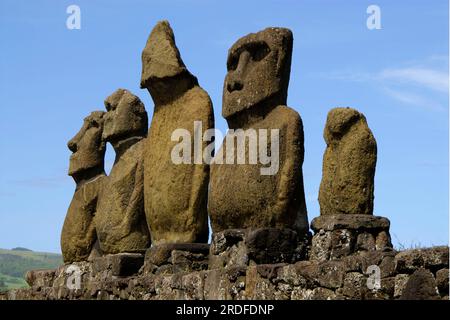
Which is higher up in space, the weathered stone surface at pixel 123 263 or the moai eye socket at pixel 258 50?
the moai eye socket at pixel 258 50

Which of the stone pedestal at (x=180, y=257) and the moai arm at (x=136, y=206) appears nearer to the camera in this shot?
the stone pedestal at (x=180, y=257)

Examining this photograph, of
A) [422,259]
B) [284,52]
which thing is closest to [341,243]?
[422,259]

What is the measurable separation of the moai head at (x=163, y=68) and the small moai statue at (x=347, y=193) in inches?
132

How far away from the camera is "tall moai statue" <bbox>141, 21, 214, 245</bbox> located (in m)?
14.0

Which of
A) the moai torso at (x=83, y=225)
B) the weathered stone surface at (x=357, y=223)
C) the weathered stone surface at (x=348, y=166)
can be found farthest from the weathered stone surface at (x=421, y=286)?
the moai torso at (x=83, y=225)

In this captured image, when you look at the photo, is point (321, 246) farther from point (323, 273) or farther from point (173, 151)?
point (173, 151)

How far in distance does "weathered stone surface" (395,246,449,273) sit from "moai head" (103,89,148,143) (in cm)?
786

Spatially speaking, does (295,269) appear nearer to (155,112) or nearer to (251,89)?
(251,89)

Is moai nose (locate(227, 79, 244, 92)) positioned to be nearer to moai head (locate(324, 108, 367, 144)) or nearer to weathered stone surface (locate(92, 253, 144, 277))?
moai head (locate(324, 108, 367, 144))

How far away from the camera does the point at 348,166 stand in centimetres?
1153

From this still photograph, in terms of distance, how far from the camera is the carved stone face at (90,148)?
17.3 meters

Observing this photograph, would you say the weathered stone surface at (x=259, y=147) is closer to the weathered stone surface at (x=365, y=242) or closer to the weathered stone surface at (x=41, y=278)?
the weathered stone surface at (x=365, y=242)
